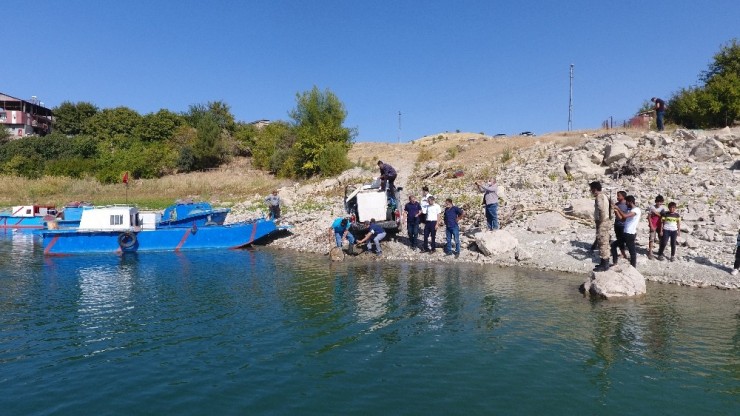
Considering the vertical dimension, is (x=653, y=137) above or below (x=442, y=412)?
above

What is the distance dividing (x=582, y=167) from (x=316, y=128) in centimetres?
2586

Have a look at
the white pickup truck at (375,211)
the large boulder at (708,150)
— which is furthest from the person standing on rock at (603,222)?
the large boulder at (708,150)

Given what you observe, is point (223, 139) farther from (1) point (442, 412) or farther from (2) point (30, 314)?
(1) point (442, 412)

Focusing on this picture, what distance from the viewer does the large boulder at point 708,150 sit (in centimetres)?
2252

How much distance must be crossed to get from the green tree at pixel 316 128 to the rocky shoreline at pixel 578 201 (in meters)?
10.3

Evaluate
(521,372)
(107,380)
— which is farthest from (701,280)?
(107,380)

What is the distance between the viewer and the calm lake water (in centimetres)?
652

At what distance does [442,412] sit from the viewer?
Result: 6.18 metres

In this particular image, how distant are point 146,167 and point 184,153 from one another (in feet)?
15.9

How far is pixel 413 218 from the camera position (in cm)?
1722

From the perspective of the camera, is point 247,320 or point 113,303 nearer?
point 247,320

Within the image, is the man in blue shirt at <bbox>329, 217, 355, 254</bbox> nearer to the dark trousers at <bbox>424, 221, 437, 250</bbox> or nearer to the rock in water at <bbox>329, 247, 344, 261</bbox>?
the rock in water at <bbox>329, 247, 344, 261</bbox>

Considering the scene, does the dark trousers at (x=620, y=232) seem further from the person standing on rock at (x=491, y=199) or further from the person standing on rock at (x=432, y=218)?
the person standing on rock at (x=432, y=218)

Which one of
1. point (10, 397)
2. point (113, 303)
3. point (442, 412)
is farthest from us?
point (113, 303)
